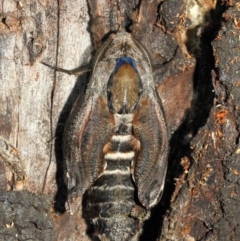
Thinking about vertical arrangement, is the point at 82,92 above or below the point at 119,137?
above

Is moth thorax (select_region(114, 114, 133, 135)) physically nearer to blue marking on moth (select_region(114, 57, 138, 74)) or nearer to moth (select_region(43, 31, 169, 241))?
moth (select_region(43, 31, 169, 241))

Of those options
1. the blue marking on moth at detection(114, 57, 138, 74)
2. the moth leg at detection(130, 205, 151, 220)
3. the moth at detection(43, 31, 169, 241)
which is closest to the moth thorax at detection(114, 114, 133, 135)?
the moth at detection(43, 31, 169, 241)

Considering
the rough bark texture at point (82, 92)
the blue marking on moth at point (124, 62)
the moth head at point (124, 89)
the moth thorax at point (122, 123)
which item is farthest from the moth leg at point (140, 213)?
the blue marking on moth at point (124, 62)

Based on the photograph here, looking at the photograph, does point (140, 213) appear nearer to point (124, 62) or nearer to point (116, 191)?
point (116, 191)

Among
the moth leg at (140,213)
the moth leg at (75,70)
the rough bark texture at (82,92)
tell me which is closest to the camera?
the rough bark texture at (82,92)

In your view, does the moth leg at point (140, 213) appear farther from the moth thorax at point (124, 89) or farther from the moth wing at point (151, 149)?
the moth thorax at point (124, 89)

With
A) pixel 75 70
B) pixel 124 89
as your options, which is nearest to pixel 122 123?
pixel 124 89
